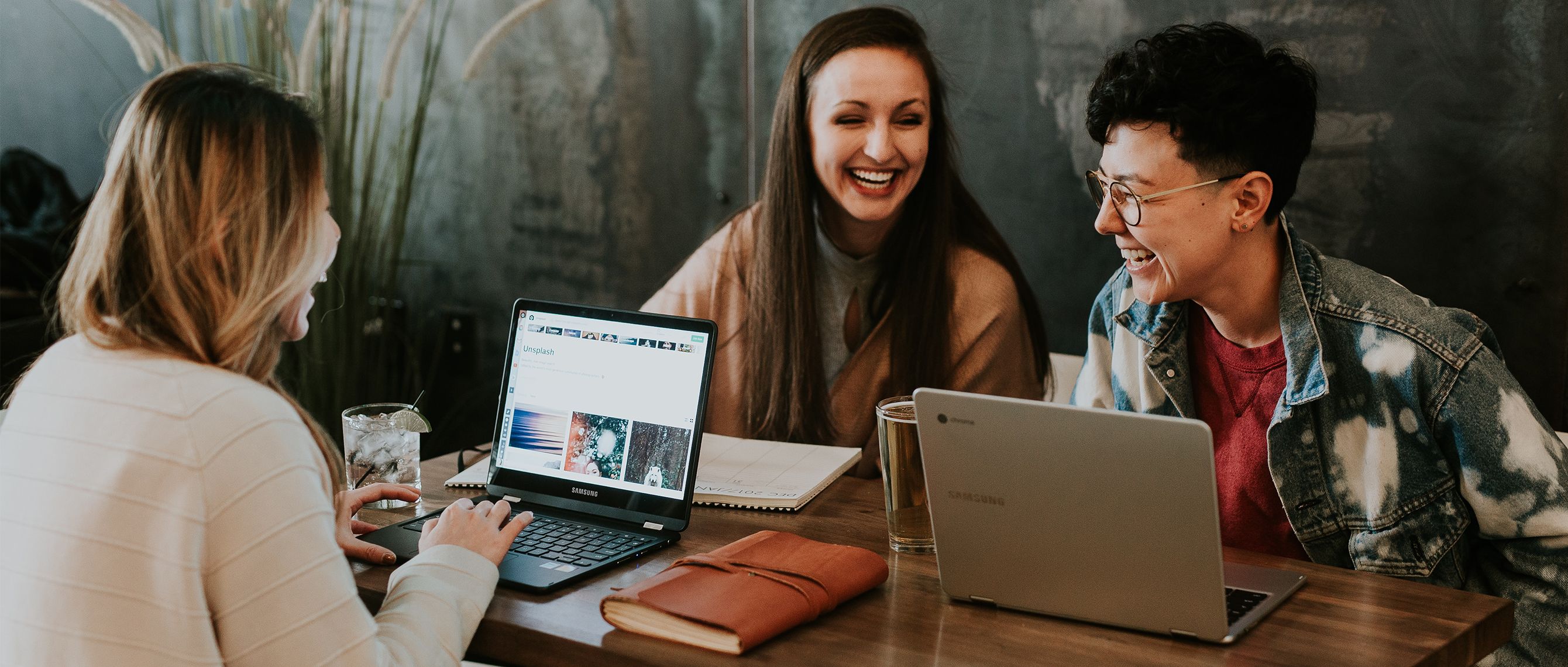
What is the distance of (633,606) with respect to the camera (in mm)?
1203

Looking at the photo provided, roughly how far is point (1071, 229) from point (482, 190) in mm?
1779

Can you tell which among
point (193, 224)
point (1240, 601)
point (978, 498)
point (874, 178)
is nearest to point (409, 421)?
point (193, 224)

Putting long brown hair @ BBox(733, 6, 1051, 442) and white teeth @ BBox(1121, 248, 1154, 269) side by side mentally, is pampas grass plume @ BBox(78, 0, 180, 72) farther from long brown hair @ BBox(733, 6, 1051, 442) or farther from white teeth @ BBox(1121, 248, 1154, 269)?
white teeth @ BBox(1121, 248, 1154, 269)

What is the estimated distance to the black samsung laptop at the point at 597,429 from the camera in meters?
1.49

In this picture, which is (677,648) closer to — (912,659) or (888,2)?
(912,659)

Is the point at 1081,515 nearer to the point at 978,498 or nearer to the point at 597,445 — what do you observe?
the point at 978,498

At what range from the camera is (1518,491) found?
1401 millimetres

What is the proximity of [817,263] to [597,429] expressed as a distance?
799 mm

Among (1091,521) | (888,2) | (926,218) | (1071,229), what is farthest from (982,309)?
(1091,521)

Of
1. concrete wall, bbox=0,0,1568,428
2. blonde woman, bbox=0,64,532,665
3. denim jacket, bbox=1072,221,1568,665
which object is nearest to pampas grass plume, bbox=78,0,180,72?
concrete wall, bbox=0,0,1568,428

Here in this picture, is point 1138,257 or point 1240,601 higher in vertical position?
point 1138,257

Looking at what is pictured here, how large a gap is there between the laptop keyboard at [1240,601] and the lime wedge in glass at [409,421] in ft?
3.30

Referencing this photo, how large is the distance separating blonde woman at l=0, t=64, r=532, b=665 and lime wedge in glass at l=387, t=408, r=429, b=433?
50 cm

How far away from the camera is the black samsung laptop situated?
149cm
